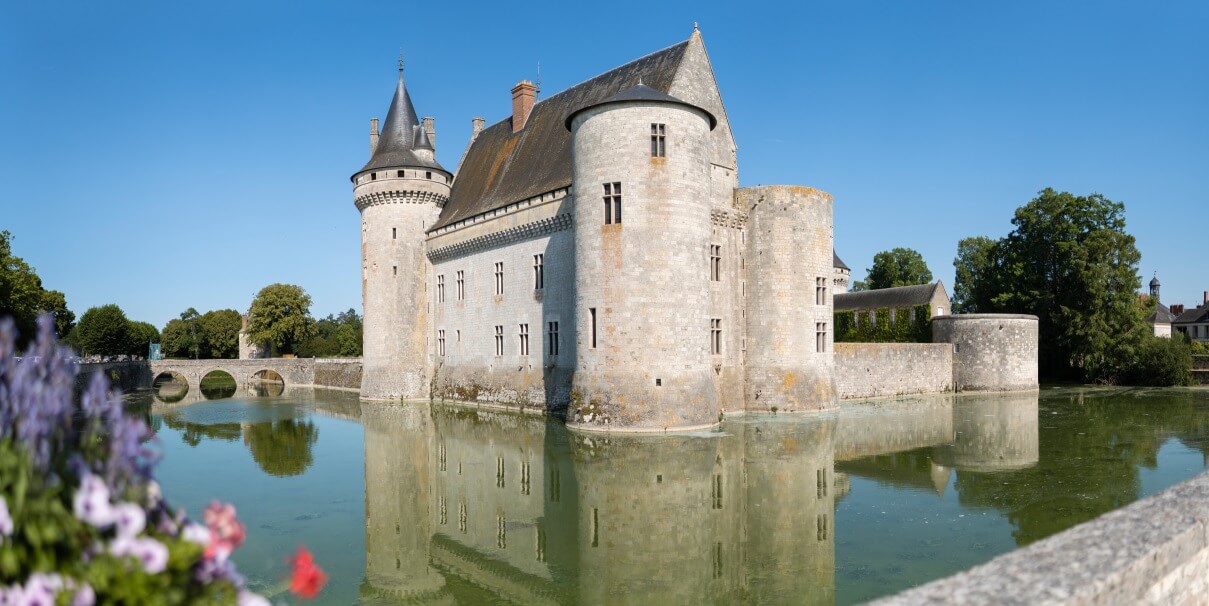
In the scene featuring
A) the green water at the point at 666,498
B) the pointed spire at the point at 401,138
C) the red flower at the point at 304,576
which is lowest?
the green water at the point at 666,498

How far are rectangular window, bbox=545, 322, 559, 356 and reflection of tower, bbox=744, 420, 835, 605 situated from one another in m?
7.31

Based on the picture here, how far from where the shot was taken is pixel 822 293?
23.4 m

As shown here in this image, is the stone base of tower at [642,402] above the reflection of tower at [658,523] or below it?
above

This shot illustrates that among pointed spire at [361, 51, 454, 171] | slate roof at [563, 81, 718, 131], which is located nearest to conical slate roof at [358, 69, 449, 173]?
pointed spire at [361, 51, 454, 171]

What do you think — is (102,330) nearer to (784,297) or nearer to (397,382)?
(397,382)

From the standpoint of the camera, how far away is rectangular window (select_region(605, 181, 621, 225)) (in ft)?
60.0

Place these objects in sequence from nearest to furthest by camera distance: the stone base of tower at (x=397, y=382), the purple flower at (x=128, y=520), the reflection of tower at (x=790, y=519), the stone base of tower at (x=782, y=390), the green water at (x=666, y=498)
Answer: the purple flower at (x=128, y=520) → the reflection of tower at (x=790, y=519) → the green water at (x=666, y=498) → the stone base of tower at (x=782, y=390) → the stone base of tower at (x=397, y=382)

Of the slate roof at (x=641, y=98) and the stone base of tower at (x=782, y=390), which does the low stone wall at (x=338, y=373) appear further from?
the slate roof at (x=641, y=98)

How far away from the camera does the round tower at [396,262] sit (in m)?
28.9

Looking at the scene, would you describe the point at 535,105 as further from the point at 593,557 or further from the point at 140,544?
the point at 140,544

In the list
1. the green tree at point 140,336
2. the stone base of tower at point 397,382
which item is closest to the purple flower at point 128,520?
the stone base of tower at point 397,382

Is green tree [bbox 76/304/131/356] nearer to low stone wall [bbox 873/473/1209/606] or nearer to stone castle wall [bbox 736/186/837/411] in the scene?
stone castle wall [bbox 736/186/837/411]

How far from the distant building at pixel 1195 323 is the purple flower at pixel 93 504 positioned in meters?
68.9

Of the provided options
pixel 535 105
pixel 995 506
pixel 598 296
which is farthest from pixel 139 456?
pixel 535 105
